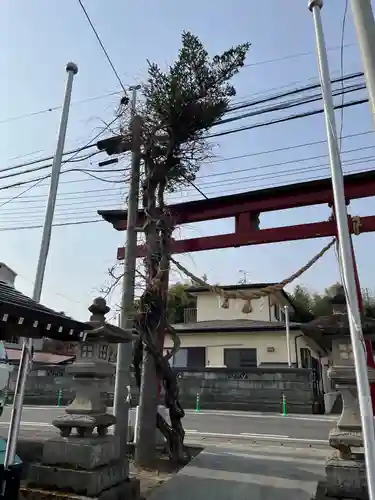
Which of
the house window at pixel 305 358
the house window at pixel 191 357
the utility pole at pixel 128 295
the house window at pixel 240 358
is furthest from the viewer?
the house window at pixel 191 357

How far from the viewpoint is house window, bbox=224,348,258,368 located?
22303mm

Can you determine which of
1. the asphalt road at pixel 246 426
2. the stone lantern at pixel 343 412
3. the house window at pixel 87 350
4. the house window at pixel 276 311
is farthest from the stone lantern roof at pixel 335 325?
the house window at pixel 276 311

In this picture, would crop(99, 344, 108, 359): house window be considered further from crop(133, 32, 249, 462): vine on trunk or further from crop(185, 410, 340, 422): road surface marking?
crop(185, 410, 340, 422): road surface marking

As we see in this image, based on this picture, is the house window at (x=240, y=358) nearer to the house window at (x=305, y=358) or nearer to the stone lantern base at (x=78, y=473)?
the house window at (x=305, y=358)

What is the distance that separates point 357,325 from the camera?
12.6ft

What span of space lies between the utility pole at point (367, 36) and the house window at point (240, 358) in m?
20.3

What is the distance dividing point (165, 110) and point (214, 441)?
7.82 metres

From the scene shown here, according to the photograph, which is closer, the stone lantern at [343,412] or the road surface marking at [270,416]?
the stone lantern at [343,412]

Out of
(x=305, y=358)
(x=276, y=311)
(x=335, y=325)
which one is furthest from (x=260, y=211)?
(x=276, y=311)

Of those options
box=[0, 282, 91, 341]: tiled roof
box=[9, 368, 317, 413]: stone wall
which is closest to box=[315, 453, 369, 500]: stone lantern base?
box=[0, 282, 91, 341]: tiled roof

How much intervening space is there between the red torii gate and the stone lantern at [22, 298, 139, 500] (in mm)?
2603

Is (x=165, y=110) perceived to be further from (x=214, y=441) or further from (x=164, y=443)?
(x=214, y=441)

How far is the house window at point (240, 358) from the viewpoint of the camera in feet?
73.2

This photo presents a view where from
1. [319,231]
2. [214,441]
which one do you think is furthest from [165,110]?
[214,441]
